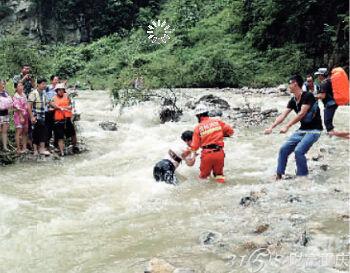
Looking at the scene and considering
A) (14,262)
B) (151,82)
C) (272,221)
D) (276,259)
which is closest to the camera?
(276,259)

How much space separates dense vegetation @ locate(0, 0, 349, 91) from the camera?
60.5 feet

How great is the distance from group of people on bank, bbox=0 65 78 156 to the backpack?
5.73m

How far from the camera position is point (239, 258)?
17.2 ft

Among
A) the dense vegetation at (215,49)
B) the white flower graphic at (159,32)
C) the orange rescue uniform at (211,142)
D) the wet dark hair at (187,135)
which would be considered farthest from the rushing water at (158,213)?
the white flower graphic at (159,32)

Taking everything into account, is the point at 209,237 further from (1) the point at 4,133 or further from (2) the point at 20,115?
(1) the point at 4,133

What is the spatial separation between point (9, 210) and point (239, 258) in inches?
158

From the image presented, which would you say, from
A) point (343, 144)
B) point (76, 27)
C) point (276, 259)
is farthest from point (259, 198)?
point (76, 27)

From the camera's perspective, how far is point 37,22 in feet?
159

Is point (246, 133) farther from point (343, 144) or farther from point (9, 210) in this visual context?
point (9, 210)

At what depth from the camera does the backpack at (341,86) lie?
27.7 feet

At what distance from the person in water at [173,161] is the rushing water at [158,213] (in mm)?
161

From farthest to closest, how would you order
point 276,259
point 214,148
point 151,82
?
point 151,82 < point 214,148 < point 276,259

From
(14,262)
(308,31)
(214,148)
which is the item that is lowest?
(14,262)

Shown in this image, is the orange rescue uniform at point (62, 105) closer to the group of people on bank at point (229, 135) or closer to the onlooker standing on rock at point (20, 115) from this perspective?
the onlooker standing on rock at point (20, 115)
